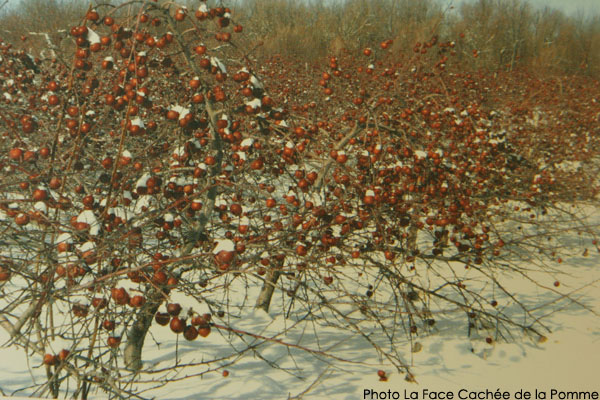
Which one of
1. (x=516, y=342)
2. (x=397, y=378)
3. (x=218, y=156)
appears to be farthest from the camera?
(x=516, y=342)

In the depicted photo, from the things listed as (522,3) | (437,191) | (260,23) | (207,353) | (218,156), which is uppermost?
(260,23)

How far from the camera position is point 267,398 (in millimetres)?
2643

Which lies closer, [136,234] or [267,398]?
[136,234]

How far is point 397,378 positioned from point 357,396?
39 cm

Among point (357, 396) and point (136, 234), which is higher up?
point (136, 234)

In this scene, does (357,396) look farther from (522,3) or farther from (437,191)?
(522,3)

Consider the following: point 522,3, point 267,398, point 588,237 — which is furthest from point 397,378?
point 522,3

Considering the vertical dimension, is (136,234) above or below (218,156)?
below

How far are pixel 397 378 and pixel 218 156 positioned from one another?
6.60 feet

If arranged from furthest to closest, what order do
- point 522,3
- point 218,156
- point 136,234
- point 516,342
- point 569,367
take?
1. point 522,3
2. point 516,342
3. point 569,367
4. point 218,156
5. point 136,234

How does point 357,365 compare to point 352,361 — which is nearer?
point 352,361

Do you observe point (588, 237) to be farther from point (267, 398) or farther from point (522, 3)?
point (522, 3)

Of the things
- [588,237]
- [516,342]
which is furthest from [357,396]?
[588,237]

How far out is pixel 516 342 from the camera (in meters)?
3.61
